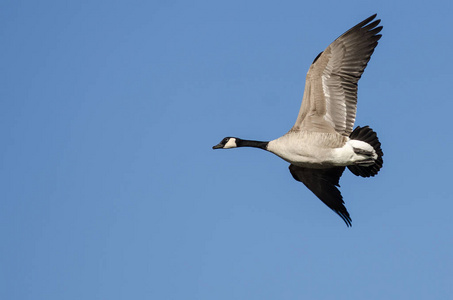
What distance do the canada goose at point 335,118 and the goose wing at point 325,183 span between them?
0.71 m

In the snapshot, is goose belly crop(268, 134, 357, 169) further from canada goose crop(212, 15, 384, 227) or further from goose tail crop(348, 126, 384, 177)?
goose tail crop(348, 126, 384, 177)

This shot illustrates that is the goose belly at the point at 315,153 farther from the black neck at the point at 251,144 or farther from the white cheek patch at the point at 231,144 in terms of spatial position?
the white cheek patch at the point at 231,144

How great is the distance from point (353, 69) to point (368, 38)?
2.05 feet

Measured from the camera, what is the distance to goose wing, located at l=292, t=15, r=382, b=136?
45.1ft

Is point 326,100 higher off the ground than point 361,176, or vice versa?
point 326,100

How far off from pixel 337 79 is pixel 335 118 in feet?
2.69

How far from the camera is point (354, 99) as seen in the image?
14.3 meters

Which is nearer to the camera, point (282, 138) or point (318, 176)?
point (282, 138)

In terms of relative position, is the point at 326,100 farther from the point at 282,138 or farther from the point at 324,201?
the point at 324,201

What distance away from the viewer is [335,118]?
14352mm

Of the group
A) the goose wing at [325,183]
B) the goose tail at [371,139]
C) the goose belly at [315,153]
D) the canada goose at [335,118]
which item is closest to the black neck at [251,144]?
the canada goose at [335,118]

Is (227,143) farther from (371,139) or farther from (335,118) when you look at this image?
(371,139)

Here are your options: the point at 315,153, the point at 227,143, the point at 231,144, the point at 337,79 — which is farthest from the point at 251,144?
the point at 337,79

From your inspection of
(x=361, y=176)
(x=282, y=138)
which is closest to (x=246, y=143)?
(x=282, y=138)
